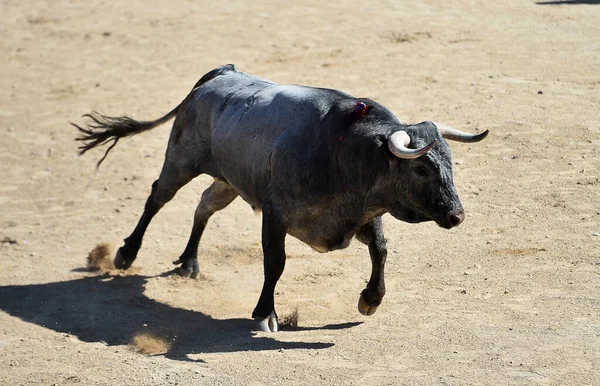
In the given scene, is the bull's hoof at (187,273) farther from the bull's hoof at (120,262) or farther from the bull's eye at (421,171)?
the bull's eye at (421,171)

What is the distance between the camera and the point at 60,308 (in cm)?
1000

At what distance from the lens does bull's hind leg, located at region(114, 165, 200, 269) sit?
1062cm

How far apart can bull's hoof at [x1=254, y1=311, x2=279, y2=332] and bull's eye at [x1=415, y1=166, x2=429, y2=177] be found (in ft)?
5.84

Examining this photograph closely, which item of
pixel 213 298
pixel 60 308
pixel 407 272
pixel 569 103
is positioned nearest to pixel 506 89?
pixel 569 103

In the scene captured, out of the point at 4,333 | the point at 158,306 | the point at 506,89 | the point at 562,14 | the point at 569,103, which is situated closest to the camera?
the point at 4,333

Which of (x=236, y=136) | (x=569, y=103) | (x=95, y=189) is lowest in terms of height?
(x=95, y=189)

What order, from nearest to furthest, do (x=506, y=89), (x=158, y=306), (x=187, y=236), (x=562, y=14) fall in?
(x=158, y=306), (x=187, y=236), (x=506, y=89), (x=562, y=14)

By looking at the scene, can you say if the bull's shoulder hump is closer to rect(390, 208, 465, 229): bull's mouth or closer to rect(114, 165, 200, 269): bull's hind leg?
rect(114, 165, 200, 269): bull's hind leg

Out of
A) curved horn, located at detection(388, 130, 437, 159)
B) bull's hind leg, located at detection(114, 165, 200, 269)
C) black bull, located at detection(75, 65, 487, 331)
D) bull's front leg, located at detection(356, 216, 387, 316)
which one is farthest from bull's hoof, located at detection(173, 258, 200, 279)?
curved horn, located at detection(388, 130, 437, 159)

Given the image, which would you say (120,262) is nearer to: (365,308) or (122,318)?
(122,318)

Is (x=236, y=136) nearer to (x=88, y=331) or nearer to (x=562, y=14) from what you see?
(x=88, y=331)

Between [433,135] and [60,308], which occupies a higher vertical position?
[433,135]

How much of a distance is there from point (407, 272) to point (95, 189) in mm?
4932

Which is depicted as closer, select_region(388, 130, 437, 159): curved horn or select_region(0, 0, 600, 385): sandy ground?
select_region(388, 130, 437, 159): curved horn
